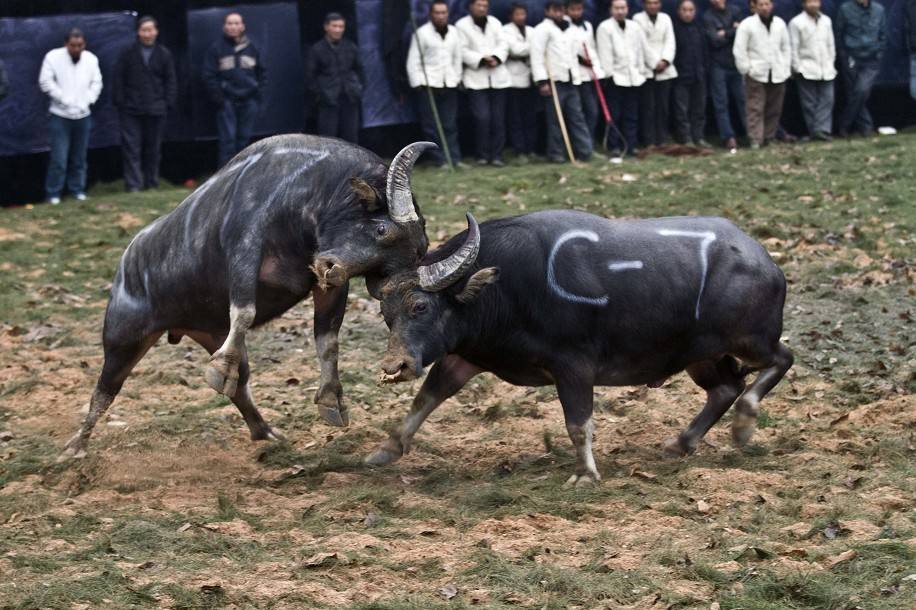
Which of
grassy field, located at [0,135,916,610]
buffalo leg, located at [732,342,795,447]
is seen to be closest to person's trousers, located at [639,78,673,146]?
A: grassy field, located at [0,135,916,610]

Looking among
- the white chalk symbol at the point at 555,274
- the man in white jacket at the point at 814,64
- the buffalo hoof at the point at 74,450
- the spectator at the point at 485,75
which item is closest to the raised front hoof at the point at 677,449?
the white chalk symbol at the point at 555,274

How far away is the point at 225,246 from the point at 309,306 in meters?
4.83

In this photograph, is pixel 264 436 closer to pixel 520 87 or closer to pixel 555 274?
pixel 555 274

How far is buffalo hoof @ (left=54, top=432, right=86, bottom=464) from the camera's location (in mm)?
9273

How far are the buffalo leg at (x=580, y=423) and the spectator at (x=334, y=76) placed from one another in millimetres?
11123

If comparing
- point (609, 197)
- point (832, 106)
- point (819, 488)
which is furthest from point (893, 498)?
point (832, 106)

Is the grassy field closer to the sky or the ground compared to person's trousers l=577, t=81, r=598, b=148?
closer to the ground

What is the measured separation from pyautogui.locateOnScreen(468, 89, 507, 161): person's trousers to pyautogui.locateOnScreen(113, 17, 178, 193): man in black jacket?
13.4 feet

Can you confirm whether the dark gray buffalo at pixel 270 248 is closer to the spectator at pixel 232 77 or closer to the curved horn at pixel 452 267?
the curved horn at pixel 452 267

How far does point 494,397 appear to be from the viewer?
10469 mm

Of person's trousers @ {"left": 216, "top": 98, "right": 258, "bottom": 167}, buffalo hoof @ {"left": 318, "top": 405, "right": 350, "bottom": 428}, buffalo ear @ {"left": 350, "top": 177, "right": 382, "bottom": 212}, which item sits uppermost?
buffalo ear @ {"left": 350, "top": 177, "right": 382, "bottom": 212}

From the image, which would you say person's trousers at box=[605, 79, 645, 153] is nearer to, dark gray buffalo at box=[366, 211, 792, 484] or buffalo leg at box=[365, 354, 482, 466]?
dark gray buffalo at box=[366, 211, 792, 484]

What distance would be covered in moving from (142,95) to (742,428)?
11.1m

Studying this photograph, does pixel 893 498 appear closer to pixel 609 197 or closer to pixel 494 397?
pixel 494 397
